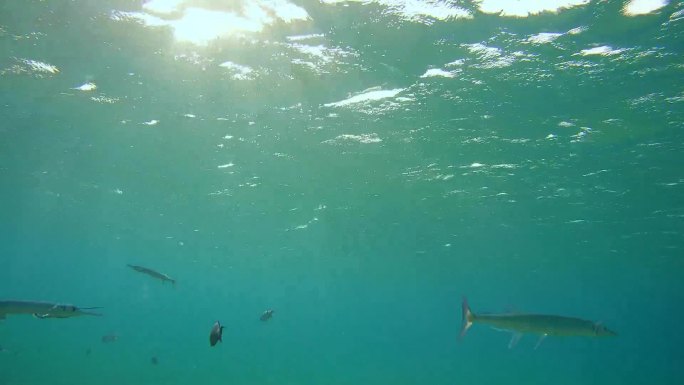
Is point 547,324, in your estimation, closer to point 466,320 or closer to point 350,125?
point 466,320

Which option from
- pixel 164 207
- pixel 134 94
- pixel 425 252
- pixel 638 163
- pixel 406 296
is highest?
pixel 134 94

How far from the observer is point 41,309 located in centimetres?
679

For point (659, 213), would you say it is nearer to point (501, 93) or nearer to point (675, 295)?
point (501, 93)

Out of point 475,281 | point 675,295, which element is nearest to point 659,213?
point 475,281

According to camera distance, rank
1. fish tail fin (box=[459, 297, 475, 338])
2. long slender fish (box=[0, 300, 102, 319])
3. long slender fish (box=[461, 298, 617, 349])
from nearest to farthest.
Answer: long slender fish (box=[0, 300, 102, 319]) < long slender fish (box=[461, 298, 617, 349]) < fish tail fin (box=[459, 297, 475, 338])

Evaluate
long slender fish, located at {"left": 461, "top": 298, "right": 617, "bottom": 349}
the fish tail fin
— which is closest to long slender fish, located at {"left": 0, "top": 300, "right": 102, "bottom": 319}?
the fish tail fin

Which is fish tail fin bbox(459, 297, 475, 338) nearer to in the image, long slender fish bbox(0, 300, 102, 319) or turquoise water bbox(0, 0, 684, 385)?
turquoise water bbox(0, 0, 684, 385)

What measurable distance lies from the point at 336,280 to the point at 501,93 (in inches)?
2487

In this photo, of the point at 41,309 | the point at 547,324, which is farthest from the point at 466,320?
the point at 41,309

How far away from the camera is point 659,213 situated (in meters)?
24.7

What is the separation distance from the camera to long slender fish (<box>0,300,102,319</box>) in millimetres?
6539

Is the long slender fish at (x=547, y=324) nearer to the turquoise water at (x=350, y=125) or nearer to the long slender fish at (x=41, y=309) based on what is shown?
the turquoise water at (x=350, y=125)

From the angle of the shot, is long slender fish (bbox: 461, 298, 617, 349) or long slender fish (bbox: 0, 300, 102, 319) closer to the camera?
long slender fish (bbox: 0, 300, 102, 319)

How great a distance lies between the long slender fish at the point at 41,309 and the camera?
6.54 metres
